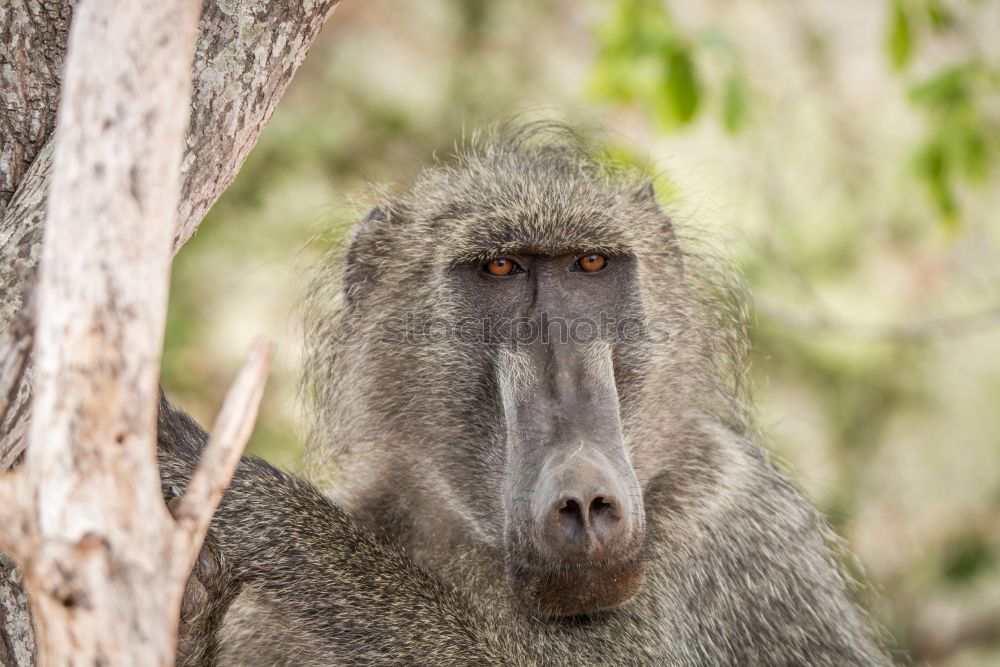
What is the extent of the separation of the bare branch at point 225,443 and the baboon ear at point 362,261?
196 cm

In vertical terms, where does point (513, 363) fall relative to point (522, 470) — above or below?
above

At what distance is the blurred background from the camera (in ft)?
27.3

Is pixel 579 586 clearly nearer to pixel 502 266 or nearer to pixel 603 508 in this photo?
pixel 603 508

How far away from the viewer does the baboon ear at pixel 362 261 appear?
11.8 feet

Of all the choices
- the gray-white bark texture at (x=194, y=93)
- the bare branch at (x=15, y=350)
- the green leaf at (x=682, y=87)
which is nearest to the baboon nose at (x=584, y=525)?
the gray-white bark texture at (x=194, y=93)

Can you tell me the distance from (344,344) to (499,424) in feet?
2.55

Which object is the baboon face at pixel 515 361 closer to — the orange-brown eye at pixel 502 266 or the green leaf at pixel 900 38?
the orange-brown eye at pixel 502 266

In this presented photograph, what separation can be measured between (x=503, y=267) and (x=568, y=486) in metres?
0.92

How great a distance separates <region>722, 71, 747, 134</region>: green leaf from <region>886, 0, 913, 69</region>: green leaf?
706 mm

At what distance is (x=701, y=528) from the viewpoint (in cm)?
331

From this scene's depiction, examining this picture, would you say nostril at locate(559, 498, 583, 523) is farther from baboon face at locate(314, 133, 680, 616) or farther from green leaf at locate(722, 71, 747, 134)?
green leaf at locate(722, 71, 747, 134)

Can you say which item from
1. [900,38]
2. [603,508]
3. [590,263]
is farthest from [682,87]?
[603,508]

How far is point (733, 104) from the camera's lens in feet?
17.3

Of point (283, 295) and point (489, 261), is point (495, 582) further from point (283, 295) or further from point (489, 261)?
point (283, 295)
